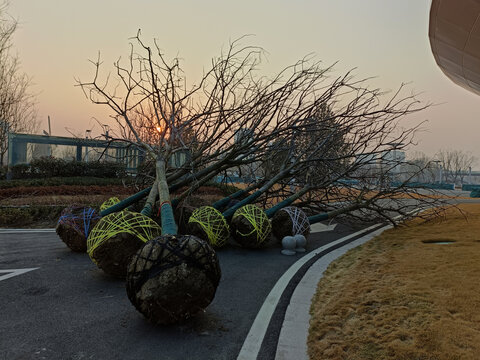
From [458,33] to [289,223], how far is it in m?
6.43

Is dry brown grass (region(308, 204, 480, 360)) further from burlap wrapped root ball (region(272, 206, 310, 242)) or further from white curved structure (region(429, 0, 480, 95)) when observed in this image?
white curved structure (region(429, 0, 480, 95))

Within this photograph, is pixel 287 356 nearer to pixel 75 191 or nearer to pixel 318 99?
pixel 318 99

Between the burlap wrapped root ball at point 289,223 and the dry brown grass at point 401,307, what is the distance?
1.35 meters

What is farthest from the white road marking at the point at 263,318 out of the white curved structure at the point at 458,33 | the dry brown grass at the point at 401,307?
the white curved structure at the point at 458,33

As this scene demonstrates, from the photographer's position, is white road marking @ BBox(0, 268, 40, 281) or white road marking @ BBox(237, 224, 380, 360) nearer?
white road marking @ BBox(237, 224, 380, 360)

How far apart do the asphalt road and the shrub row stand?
34.0 ft

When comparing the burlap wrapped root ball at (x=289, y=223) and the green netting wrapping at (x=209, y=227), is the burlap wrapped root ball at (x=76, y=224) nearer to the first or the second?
the green netting wrapping at (x=209, y=227)

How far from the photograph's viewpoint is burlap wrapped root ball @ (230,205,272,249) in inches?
227

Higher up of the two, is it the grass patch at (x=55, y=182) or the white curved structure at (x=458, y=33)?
the white curved structure at (x=458, y=33)

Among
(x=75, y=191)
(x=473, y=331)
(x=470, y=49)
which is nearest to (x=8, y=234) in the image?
(x=75, y=191)

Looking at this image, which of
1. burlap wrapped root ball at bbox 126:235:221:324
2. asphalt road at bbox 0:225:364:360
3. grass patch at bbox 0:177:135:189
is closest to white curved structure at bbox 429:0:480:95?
asphalt road at bbox 0:225:364:360

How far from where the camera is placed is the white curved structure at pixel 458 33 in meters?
6.21

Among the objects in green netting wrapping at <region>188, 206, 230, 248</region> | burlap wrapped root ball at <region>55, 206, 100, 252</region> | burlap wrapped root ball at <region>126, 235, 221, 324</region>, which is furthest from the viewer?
green netting wrapping at <region>188, 206, 230, 248</region>

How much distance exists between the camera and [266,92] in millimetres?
6852
